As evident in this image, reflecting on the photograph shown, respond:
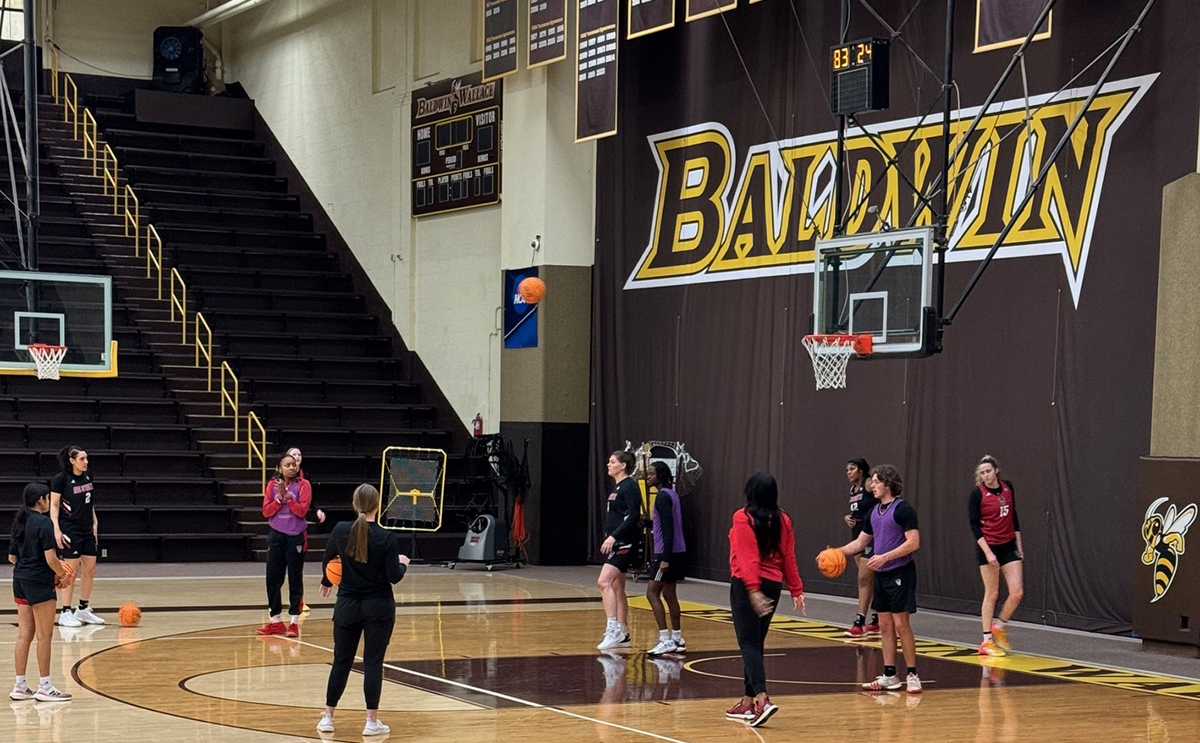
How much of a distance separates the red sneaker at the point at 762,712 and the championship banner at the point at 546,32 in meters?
12.6

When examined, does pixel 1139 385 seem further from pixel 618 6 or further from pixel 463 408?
pixel 463 408

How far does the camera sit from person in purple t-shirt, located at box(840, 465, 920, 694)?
11828 mm

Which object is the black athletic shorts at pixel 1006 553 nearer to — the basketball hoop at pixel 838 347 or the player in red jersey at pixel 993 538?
the player in red jersey at pixel 993 538

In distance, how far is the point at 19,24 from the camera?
33.0 meters

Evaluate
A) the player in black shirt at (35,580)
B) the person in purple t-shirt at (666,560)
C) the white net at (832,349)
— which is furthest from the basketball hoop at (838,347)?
the player in black shirt at (35,580)

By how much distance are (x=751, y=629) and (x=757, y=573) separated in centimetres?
36

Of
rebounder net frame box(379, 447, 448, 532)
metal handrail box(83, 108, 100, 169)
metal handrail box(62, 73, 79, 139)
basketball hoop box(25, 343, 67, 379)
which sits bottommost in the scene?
rebounder net frame box(379, 447, 448, 532)

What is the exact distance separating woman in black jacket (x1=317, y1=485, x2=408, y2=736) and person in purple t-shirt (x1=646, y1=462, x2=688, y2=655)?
4.20 m

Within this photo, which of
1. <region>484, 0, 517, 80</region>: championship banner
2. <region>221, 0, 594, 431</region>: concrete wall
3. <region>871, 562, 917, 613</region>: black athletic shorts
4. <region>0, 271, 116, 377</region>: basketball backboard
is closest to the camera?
<region>871, 562, 917, 613</region>: black athletic shorts

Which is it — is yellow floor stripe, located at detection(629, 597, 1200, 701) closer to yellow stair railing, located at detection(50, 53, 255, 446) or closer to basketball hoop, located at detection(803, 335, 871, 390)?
basketball hoop, located at detection(803, 335, 871, 390)

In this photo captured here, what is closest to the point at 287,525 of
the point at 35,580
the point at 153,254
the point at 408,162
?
the point at 35,580

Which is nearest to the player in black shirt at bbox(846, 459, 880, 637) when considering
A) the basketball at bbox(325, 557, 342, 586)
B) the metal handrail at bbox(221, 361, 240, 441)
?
the basketball at bbox(325, 557, 342, 586)

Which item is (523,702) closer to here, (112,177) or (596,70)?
(596,70)

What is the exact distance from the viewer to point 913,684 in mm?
12016
